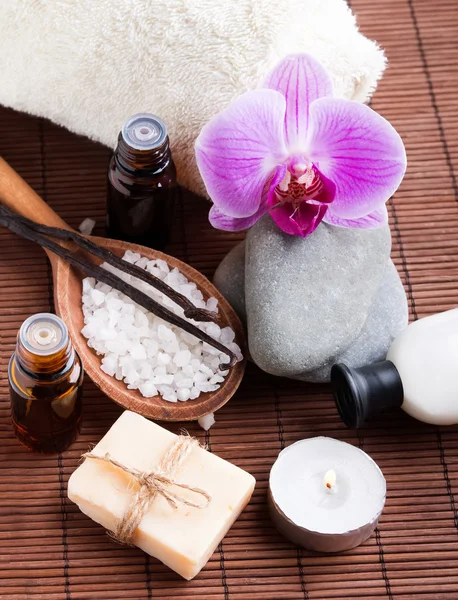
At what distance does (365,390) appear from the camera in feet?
3.12

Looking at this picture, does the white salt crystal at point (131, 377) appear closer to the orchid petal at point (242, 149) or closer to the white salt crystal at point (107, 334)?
the white salt crystal at point (107, 334)

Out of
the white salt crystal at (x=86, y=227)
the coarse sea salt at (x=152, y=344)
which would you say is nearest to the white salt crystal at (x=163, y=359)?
the coarse sea salt at (x=152, y=344)

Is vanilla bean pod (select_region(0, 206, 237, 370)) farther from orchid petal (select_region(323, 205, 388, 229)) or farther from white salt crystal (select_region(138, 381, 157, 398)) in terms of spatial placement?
orchid petal (select_region(323, 205, 388, 229))

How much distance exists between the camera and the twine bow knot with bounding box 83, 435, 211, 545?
89 cm

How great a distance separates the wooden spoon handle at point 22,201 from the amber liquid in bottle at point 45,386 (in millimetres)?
209

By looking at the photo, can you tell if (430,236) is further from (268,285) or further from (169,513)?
(169,513)

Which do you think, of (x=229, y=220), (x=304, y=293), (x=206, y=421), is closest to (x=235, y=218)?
(x=229, y=220)

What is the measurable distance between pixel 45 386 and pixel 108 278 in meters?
0.17

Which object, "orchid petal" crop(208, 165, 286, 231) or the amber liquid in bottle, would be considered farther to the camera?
"orchid petal" crop(208, 165, 286, 231)

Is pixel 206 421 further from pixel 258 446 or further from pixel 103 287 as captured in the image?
pixel 103 287

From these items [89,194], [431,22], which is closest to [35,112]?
[89,194]

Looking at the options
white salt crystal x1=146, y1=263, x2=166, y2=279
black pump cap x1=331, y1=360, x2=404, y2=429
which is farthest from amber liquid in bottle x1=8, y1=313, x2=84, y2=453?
black pump cap x1=331, y1=360, x2=404, y2=429

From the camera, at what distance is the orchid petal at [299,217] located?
3.16 ft

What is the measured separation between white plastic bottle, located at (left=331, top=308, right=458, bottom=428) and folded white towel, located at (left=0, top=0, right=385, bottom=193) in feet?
0.96
